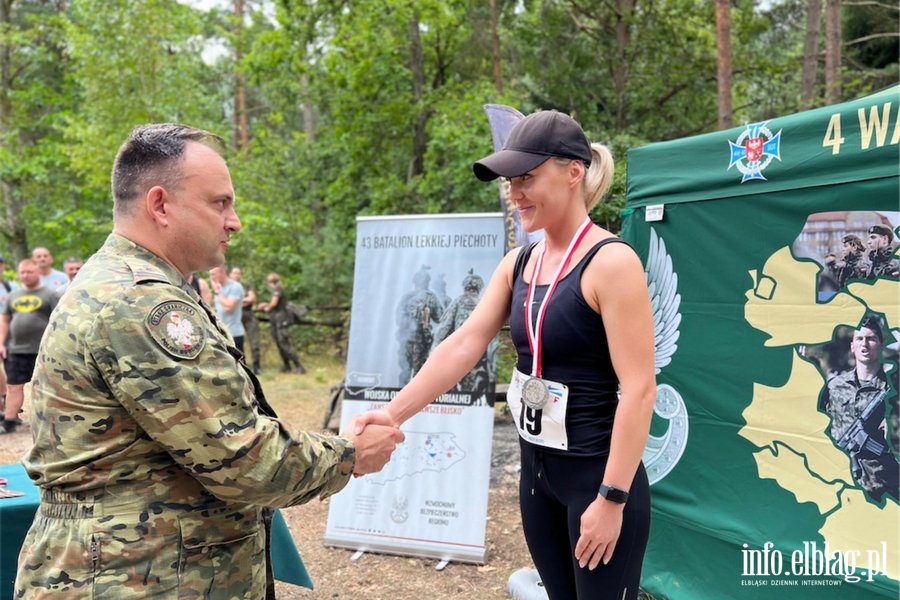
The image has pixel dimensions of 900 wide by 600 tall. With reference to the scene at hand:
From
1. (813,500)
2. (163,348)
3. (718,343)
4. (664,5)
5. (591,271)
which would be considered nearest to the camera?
(163,348)

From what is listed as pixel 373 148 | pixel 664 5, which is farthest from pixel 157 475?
pixel 373 148

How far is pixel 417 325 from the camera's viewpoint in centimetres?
493

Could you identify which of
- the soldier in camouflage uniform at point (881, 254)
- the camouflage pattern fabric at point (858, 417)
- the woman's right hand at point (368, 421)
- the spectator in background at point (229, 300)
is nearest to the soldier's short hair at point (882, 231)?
the soldier in camouflage uniform at point (881, 254)

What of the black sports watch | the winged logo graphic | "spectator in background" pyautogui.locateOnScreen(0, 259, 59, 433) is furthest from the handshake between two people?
"spectator in background" pyautogui.locateOnScreen(0, 259, 59, 433)

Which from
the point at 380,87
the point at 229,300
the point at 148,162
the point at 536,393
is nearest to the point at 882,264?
the point at 536,393

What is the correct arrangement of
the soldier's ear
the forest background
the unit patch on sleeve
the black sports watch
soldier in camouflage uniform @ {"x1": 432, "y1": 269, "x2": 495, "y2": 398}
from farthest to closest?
the forest background
soldier in camouflage uniform @ {"x1": 432, "y1": 269, "x2": 495, "y2": 398}
the black sports watch
the soldier's ear
the unit patch on sleeve

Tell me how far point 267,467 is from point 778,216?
8.15 ft

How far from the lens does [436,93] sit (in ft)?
51.9

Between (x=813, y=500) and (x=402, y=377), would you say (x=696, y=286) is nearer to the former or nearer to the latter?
(x=813, y=500)

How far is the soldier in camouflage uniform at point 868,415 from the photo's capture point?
2.74 m

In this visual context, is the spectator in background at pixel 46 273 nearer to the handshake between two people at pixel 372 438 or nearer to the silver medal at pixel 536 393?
the handshake between two people at pixel 372 438

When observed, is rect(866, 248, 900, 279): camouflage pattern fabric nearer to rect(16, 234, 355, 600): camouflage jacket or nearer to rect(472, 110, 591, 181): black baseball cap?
rect(472, 110, 591, 181): black baseball cap

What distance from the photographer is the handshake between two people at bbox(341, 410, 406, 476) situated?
2049 millimetres

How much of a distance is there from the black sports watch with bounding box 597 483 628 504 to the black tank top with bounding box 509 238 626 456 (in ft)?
0.46
